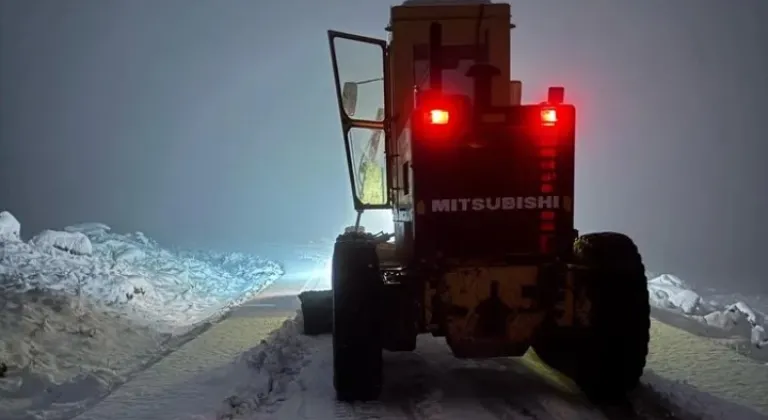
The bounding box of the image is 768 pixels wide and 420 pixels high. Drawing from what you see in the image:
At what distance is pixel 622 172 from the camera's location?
58.8 metres

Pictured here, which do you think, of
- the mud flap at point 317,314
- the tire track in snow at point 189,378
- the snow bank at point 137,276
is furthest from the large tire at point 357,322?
the snow bank at point 137,276

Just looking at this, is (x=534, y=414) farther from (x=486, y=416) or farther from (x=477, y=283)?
(x=477, y=283)

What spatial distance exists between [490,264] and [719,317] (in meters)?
7.67

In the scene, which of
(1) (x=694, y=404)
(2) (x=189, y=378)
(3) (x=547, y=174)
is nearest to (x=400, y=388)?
(2) (x=189, y=378)

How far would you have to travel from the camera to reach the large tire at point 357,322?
6.11 m

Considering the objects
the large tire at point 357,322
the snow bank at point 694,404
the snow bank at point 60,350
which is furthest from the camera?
the snow bank at point 60,350

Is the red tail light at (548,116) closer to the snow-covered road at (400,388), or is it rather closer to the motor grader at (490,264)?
the motor grader at (490,264)

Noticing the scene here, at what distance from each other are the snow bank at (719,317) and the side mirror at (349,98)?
6284 mm

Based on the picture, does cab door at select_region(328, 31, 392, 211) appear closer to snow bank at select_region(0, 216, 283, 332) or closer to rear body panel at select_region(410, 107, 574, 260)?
rear body panel at select_region(410, 107, 574, 260)

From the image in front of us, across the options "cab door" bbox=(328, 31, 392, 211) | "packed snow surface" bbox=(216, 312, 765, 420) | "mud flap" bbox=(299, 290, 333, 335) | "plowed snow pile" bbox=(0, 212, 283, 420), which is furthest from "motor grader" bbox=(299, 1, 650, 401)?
"plowed snow pile" bbox=(0, 212, 283, 420)

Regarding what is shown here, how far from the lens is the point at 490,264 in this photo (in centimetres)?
617

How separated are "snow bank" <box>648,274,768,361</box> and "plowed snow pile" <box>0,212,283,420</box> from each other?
8283 mm

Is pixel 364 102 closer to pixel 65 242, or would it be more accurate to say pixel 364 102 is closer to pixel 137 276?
pixel 137 276

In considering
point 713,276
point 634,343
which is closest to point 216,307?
point 634,343
